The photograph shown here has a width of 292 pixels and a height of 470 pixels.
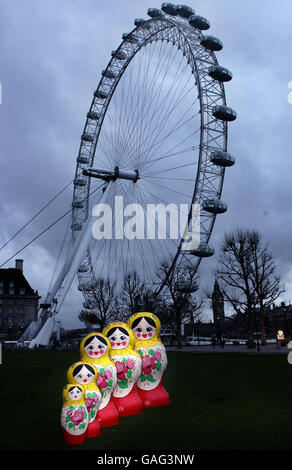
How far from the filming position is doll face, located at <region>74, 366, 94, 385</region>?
28.8ft

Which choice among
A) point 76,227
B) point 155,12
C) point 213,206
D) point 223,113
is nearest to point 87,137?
point 76,227

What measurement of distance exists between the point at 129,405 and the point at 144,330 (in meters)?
1.92

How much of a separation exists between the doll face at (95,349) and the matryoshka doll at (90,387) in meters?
0.72

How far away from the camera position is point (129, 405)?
10.4m

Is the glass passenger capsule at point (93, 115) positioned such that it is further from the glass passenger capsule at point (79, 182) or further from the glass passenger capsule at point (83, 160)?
the glass passenger capsule at point (79, 182)

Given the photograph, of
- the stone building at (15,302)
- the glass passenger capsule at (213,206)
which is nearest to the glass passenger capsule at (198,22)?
the glass passenger capsule at (213,206)

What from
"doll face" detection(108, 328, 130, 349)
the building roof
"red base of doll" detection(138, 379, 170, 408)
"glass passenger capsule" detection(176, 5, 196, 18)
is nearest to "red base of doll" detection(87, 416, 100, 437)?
"doll face" detection(108, 328, 130, 349)

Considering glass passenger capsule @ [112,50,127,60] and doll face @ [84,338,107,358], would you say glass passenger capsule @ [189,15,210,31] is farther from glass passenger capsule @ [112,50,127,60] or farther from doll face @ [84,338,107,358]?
doll face @ [84,338,107,358]

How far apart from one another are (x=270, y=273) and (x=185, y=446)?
37802 millimetres

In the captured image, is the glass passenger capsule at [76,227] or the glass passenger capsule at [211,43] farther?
the glass passenger capsule at [76,227]

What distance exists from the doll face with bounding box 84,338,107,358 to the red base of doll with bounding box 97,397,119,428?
1149mm

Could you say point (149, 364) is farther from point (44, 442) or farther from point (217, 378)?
point (217, 378)

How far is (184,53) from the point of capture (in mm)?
31453

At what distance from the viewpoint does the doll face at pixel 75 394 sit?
8.17m
